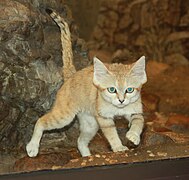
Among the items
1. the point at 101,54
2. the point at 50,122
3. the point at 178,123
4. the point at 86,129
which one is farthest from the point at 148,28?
the point at 50,122

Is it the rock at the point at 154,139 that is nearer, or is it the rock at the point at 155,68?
the rock at the point at 154,139

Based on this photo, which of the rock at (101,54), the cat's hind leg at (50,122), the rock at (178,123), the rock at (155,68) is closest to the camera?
the cat's hind leg at (50,122)

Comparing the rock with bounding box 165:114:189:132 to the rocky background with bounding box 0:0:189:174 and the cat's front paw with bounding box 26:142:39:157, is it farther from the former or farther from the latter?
the cat's front paw with bounding box 26:142:39:157

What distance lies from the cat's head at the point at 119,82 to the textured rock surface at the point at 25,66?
0.51 meters

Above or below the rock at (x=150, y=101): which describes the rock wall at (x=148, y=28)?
above

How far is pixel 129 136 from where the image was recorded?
8.04 feet

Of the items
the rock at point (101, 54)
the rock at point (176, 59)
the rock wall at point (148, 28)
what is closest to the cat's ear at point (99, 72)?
the rock at point (101, 54)

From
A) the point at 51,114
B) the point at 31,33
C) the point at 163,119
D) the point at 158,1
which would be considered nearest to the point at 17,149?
the point at 51,114

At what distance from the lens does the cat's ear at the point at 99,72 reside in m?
2.44

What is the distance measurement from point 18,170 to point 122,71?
34.1 inches

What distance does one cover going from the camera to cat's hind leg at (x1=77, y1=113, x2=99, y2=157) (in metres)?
2.84

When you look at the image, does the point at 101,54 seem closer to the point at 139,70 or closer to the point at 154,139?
the point at 154,139

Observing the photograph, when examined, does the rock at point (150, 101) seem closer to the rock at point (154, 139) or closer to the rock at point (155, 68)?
the rock at point (155, 68)

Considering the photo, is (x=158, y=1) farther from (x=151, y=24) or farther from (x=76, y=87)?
(x=76, y=87)
